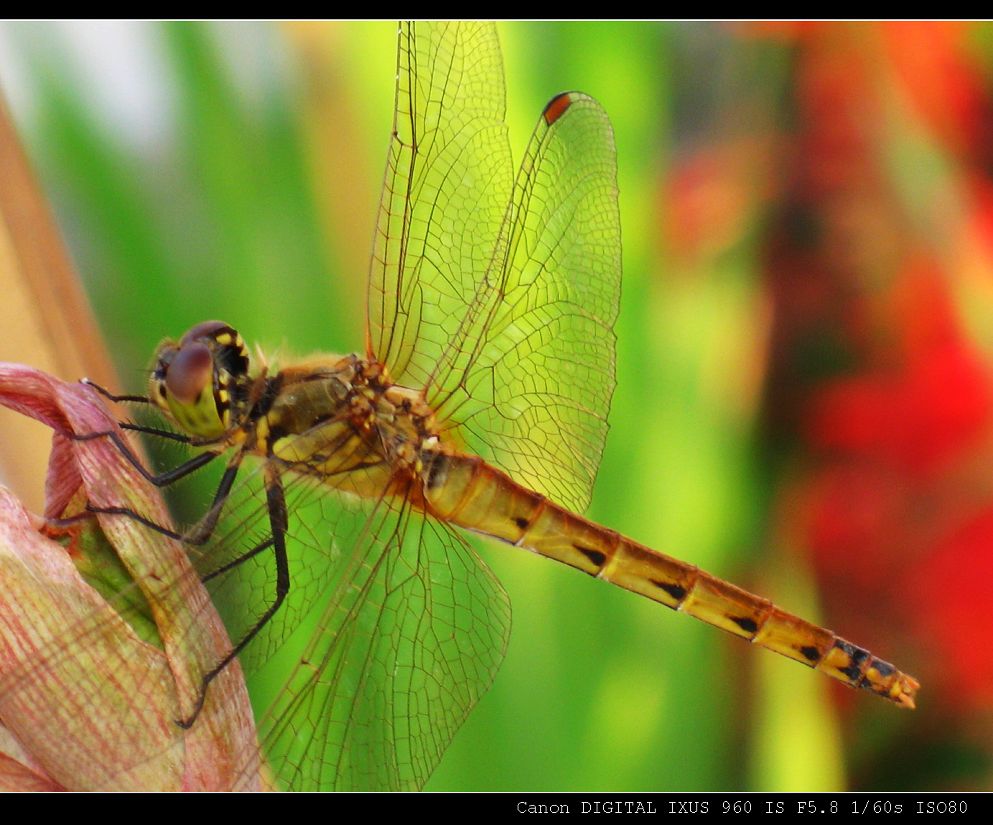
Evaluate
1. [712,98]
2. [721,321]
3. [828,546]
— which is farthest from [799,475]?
[712,98]

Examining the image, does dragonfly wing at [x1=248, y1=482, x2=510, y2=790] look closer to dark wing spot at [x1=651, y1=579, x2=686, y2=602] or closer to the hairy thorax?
the hairy thorax

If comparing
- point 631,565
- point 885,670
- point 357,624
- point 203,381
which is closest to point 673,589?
point 631,565

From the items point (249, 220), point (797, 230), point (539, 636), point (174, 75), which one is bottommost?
point (539, 636)

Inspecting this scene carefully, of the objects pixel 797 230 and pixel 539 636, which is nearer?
pixel 539 636

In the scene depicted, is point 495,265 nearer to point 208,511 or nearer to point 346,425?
point 346,425

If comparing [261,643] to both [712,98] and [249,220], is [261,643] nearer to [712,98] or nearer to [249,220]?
[249,220]

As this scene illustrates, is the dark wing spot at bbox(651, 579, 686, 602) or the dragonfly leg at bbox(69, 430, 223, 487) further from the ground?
the dragonfly leg at bbox(69, 430, 223, 487)

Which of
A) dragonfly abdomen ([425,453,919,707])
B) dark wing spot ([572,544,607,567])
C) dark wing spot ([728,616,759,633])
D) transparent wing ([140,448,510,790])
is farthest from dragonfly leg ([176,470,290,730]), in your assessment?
Result: dark wing spot ([728,616,759,633])

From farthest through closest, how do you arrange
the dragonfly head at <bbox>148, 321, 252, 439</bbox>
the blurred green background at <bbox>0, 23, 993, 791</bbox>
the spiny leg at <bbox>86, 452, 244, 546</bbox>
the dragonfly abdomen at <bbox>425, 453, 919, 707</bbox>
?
1. the blurred green background at <bbox>0, 23, 993, 791</bbox>
2. the dragonfly abdomen at <bbox>425, 453, 919, 707</bbox>
3. the dragonfly head at <bbox>148, 321, 252, 439</bbox>
4. the spiny leg at <bbox>86, 452, 244, 546</bbox>
